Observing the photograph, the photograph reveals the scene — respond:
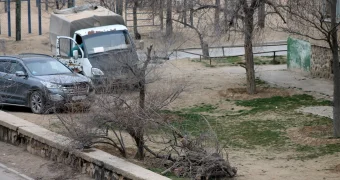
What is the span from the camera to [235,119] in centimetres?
2064

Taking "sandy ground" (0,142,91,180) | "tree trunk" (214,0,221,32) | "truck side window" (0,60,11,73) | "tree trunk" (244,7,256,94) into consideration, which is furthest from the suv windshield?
"sandy ground" (0,142,91,180)

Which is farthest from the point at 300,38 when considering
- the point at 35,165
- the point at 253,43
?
the point at 35,165

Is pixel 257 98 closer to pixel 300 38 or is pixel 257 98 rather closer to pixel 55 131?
pixel 300 38

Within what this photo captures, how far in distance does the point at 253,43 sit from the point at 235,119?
13.2ft

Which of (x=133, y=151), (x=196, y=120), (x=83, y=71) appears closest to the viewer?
(x=133, y=151)

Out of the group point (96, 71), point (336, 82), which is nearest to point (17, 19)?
point (96, 71)

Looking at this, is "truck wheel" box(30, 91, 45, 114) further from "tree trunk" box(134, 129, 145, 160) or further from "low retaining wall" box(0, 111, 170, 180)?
"tree trunk" box(134, 129, 145, 160)

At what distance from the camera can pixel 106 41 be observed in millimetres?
26344

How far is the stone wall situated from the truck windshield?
21.7 ft

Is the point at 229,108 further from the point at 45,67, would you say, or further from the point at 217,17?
the point at 45,67

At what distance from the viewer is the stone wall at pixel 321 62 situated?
84.2 ft

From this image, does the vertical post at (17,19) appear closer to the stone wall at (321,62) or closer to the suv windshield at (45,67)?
the suv windshield at (45,67)

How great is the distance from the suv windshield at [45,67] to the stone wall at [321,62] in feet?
30.2

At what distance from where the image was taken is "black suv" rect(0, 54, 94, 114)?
20.3m
